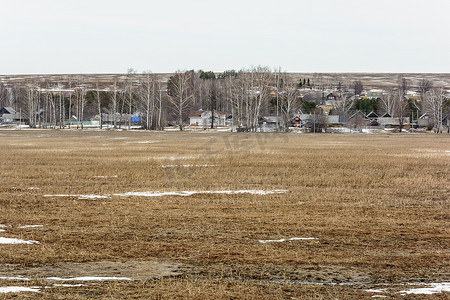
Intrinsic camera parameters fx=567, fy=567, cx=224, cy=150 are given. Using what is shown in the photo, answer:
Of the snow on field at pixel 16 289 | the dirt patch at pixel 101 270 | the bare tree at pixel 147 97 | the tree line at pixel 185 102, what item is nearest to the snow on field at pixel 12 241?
the dirt patch at pixel 101 270

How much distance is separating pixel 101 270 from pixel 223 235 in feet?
13.0

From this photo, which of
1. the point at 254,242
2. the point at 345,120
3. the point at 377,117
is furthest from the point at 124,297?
the point at 377,117

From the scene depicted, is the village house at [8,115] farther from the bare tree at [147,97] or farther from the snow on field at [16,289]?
the snow on field at [16,289]

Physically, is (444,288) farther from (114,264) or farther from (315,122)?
(315,122)

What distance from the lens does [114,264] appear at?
36.4 ft

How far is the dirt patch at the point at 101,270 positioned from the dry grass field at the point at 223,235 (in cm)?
2

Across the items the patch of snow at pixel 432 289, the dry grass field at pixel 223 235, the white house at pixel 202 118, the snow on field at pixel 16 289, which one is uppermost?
the snow on field at pixel 16 289

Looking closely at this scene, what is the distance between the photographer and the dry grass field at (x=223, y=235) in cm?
980

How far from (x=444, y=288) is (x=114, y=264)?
Result: 607 cm

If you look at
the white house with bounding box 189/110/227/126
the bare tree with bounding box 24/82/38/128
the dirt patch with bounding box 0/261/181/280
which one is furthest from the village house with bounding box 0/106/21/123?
the dirt patch with bounding box 0/261/181/280

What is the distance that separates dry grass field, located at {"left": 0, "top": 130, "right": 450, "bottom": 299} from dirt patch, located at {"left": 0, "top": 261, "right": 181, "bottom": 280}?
2 centimetres

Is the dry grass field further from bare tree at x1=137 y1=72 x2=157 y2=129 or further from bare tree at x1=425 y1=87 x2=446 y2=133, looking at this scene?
bare tree at x1=425 y1=87 x2=446 y2=133

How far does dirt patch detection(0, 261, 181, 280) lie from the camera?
10.3 metres

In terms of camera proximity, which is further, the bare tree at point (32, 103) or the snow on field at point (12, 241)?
the bare tree at point (32, 103)
